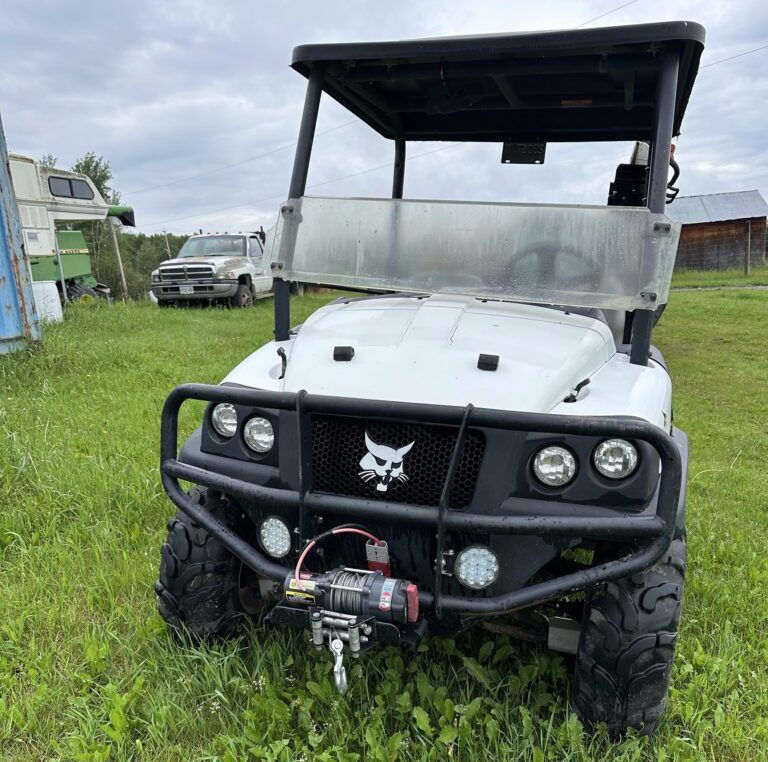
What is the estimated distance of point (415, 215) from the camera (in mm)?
2898

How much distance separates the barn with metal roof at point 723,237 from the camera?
25956 mm

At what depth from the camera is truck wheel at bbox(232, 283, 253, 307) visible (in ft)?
50.5

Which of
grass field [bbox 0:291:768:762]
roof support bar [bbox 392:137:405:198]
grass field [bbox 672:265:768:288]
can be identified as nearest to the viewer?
grass field [bbox 0:291:768:762]

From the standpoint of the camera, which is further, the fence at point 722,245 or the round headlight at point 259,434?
the fence at point 722,245

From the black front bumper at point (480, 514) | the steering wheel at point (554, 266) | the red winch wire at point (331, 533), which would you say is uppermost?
the steering wheel at point (554, 266)

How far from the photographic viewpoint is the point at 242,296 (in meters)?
15.5

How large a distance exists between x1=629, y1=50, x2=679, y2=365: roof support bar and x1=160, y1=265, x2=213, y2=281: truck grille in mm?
13333

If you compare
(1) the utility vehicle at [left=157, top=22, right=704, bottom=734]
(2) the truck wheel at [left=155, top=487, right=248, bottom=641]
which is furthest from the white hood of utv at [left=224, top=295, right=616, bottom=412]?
(2) the truck wheel at [left=155, top=487, right=248, bottom=641]

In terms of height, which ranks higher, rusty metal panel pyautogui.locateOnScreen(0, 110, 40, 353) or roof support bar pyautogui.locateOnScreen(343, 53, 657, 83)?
roof support bar pyautogui.locateOnScreen(343, 53, 657, 83)

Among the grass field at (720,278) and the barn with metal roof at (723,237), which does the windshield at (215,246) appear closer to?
the grass field at (720,278)

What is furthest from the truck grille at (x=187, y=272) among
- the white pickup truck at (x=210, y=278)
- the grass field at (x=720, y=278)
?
the grass field at (x=720, y=278)

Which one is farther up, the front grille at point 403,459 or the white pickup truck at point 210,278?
the front grille at point 403,459

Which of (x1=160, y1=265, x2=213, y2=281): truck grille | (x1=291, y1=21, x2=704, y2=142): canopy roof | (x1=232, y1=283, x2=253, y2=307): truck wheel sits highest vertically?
(x1=291, y1=21, x2=704, y2=142): canopy roof

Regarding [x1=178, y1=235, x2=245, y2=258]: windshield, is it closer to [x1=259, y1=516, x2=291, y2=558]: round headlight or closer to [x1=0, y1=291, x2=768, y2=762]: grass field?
[x1=0, y1=291, x2=768, y2=762]: grass field
